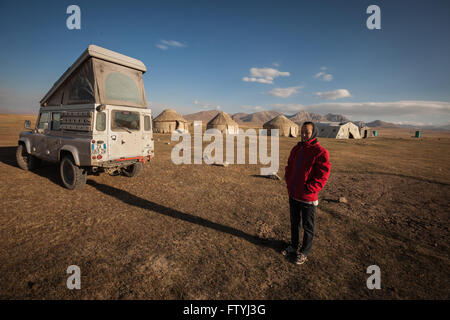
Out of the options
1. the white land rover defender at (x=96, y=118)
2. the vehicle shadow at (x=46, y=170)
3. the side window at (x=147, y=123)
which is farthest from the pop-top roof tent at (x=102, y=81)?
the vehicle shadow at (x=46, y=170)

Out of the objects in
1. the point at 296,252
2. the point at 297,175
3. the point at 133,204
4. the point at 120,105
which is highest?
the point at 120,105

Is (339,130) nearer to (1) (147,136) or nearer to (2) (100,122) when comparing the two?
(1) (147,136)

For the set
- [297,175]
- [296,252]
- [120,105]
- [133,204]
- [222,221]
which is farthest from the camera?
[120,105]

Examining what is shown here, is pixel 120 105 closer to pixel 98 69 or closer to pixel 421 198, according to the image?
pixel 98 69

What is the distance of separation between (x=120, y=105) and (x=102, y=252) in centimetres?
448

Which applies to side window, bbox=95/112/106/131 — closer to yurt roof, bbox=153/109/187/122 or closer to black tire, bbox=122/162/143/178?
black tire, bbox=122/162/143/178

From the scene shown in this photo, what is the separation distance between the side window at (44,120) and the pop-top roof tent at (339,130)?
39.7 m

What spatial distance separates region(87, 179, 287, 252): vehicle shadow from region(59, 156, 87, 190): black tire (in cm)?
63

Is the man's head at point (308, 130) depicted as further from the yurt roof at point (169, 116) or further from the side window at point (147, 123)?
the yurt roof at point (169, 116)

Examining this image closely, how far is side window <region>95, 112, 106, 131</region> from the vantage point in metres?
5.71
